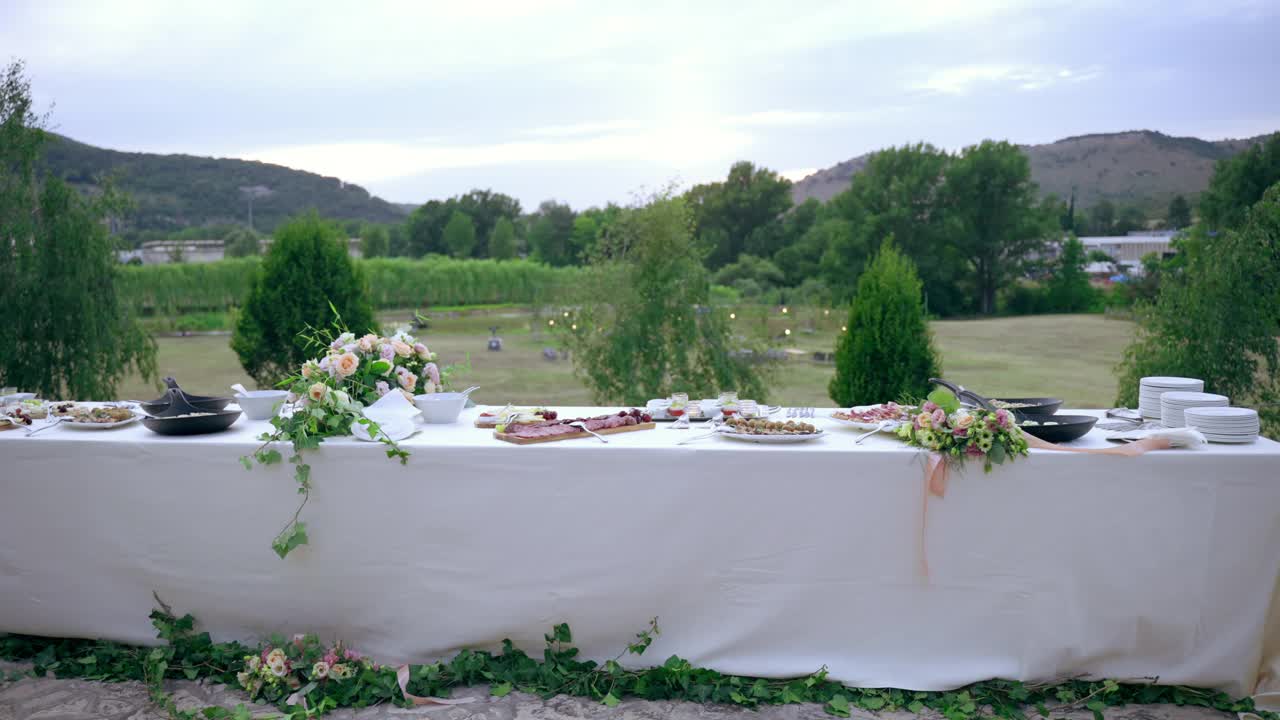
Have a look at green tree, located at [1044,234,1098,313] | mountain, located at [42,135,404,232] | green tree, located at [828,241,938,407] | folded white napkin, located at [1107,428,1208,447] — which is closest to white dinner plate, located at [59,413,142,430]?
folded white napkin, located at [1107,428,1208,447]

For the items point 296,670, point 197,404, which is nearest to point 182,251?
point 197,404

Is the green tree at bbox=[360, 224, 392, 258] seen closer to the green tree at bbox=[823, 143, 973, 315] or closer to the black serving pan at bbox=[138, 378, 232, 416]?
the green tree at bbox=[823, 143, 973, 315]

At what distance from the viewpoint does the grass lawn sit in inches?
441

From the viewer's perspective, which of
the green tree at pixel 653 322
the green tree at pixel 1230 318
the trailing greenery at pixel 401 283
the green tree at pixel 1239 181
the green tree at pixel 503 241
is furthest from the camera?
the green tree at pixel 503 241

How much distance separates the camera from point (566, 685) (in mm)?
2127

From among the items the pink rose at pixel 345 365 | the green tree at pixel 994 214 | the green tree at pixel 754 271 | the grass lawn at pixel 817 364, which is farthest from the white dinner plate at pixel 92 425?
the green tree at pixel 994 214

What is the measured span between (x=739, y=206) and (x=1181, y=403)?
18698 millimetres

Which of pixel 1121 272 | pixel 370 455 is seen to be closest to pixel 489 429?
pixel 370 455

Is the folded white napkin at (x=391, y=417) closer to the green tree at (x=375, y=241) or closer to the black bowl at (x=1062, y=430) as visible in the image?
the black bowl at (x=1062, y=430)

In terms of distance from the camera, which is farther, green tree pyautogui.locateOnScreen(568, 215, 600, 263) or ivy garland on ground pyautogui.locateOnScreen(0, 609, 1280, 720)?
green tree pyautogui.locateOnScreen(568, 215, 600, 263)

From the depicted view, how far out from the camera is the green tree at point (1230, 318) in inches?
172

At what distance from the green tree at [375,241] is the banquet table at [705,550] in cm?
1694

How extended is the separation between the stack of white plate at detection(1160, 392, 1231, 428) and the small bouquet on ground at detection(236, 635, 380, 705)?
223 centimetres

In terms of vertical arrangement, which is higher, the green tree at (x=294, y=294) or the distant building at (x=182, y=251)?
the distant building at (x=182, y=251)
